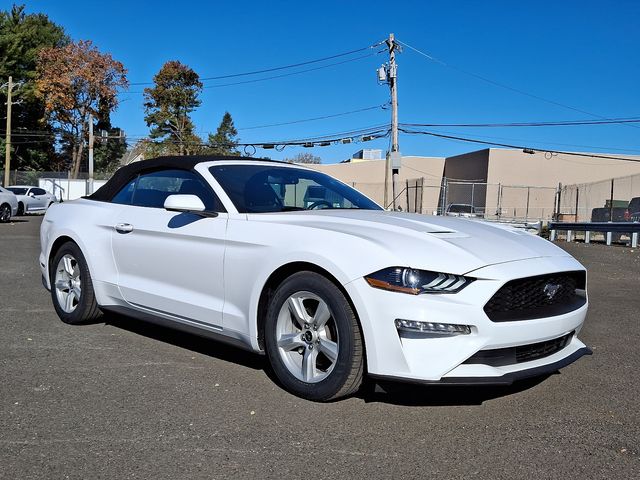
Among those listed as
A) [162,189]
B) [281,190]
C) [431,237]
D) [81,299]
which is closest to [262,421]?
[431,237]

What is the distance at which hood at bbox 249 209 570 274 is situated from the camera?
11.2ft

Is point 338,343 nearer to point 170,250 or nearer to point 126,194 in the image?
point 170,250

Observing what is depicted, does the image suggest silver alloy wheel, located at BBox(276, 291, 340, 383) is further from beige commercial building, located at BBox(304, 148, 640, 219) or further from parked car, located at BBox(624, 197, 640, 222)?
beige commercial building, located at BBox(304, 148, 640, 219)

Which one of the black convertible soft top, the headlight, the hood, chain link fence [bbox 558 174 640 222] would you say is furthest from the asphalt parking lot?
chain link fence [bbox 558 174 640 222]

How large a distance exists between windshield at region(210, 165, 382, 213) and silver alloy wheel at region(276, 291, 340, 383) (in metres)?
0.93

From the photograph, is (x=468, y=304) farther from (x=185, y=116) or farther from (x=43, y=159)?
(x=43, y=159)

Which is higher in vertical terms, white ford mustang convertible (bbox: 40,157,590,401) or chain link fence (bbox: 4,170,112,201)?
chain link fence (bbox: 4,170,112,201)

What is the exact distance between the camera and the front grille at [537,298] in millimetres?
3352

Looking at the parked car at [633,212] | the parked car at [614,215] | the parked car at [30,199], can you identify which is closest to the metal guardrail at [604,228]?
the parked car at [614,215]

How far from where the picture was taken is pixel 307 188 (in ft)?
16.6

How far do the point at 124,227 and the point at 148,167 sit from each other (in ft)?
2.10

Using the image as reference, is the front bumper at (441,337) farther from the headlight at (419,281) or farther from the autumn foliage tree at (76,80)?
the autumn foliage tree at (76,80)

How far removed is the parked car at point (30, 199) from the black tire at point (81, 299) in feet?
83.6

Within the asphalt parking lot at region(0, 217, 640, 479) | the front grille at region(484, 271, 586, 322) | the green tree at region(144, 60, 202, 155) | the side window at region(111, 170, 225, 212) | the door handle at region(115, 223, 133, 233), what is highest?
the green tree at region(144, 60, 202, 155)
